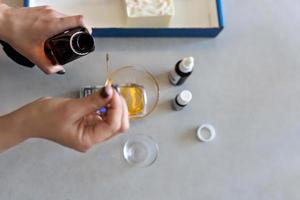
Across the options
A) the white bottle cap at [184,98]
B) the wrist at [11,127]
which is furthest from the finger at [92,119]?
the white bottle cap at [184,98]

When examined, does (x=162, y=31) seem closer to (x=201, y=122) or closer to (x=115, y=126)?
(x=201, y=122)

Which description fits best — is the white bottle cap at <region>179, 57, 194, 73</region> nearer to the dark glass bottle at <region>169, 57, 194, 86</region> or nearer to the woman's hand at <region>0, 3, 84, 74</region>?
the dark glass bottle at <region>169, 57, 194, 86</region>

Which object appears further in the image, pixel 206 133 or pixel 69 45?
pixel 206 133

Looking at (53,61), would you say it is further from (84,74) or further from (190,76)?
(190,76)

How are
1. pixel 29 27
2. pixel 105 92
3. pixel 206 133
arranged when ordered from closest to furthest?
pixel 105 92, pixel 29 27, pixel 206 133

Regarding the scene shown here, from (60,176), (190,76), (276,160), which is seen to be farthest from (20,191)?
(276,160)

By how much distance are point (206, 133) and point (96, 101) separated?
1.07 feet

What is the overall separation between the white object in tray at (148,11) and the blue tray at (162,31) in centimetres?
2

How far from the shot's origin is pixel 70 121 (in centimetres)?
72

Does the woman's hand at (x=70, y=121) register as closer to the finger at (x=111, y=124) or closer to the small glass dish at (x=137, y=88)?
the finger at (x=111, y=124)

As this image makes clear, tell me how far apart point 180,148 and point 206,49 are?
254 millimetres

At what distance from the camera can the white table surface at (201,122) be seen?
0.87 meters

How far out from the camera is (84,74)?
945 mm

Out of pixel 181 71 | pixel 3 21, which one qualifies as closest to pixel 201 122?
pixel 181 71
